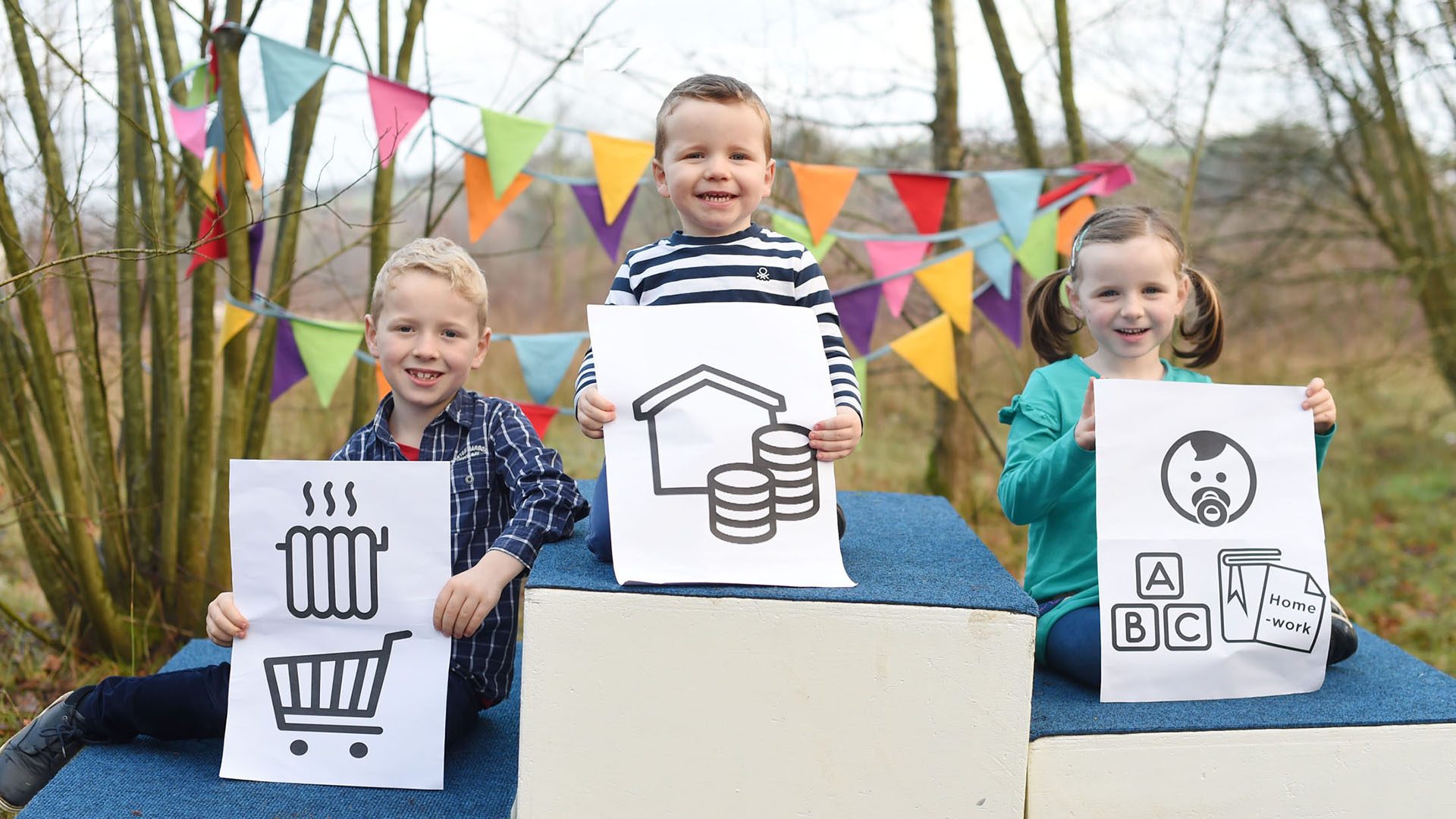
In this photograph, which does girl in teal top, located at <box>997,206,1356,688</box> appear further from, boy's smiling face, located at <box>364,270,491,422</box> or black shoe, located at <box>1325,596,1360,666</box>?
boy's smiling face, located at <box>364,270,491,422</box>

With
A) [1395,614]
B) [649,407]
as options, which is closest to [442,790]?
[649,407]

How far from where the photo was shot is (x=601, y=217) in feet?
10.5

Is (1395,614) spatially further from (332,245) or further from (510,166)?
(332,245)

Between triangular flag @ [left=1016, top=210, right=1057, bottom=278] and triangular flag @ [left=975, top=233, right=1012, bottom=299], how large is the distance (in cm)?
5

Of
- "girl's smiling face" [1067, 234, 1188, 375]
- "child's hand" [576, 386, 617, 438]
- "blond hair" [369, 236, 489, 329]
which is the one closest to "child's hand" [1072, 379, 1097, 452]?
"girl's smiling face" [1067, 234, 1188, 375]

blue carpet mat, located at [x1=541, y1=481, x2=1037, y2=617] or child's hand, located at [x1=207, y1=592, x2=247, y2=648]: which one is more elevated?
blue carpet mat, located at [x1=541, y1=481, x2=1037, y2=617]

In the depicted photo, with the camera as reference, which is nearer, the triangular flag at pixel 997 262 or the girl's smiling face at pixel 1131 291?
the girl's smiling face at pixel 1131 291

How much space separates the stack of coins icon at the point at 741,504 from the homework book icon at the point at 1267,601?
783mm

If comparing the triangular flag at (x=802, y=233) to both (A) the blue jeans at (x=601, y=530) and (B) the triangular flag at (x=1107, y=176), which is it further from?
(A) the blue jeans at (x=601, y=530)

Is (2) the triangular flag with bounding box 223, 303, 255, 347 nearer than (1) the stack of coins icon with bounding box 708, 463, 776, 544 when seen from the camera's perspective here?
Result: No

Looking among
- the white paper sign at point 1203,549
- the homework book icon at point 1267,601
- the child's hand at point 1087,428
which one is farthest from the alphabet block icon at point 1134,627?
the child's hand at point 1087,428

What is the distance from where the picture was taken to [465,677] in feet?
6.97

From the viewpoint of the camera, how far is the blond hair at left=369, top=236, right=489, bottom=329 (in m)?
2.10

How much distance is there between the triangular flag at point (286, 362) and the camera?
9.80 ft
